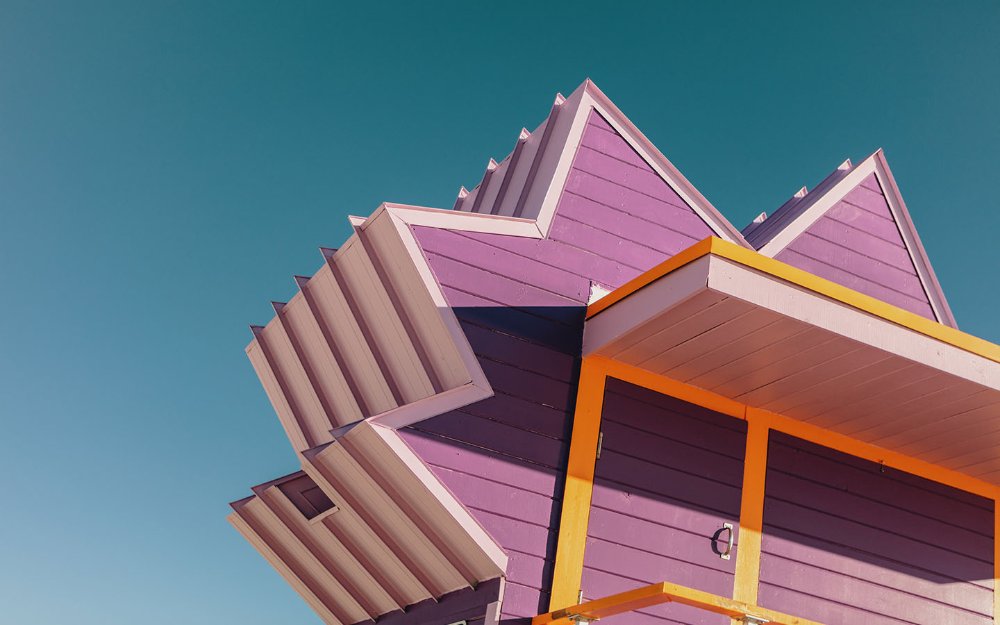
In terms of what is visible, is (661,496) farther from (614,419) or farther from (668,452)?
(614,419)

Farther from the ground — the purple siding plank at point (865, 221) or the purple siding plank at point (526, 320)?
the purple siding plank at point (865, 221)

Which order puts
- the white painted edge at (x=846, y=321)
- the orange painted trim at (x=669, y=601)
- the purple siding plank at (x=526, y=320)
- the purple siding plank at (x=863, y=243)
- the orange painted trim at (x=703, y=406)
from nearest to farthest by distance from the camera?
1. the orange painted trim at (x=669, y=601)
2. the white painted edge at (x=846, y=321)
3. the orange painted trim at (x=703, y=406)
4. the purple siding plank at (x=526, y=320)
5. the purple siding plank at (x=863, y=243)

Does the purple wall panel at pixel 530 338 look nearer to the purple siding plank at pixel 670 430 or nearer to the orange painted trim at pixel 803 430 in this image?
the purple siding plank at pixel 670 430

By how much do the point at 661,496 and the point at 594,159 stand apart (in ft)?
8.51

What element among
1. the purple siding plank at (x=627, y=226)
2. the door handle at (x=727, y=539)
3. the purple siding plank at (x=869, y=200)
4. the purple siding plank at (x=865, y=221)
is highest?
the purple siding plank at (x=869, y=200)

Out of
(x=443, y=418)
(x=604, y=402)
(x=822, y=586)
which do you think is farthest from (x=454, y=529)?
(x=822, y=586)

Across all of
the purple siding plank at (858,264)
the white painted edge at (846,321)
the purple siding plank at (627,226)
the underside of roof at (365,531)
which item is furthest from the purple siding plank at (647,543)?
the purple siding plank at (858,264)

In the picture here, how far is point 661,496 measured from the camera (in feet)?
23.8

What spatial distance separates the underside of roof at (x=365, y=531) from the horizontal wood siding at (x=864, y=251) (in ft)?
11.8

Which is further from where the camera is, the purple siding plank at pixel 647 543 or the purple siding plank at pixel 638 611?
the purple siding plank at pixel 647 543

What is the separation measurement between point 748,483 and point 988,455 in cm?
188

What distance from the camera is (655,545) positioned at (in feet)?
23.4

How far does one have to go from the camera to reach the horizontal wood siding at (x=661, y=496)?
7.05m

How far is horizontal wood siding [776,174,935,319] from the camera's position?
8836 millimetres
